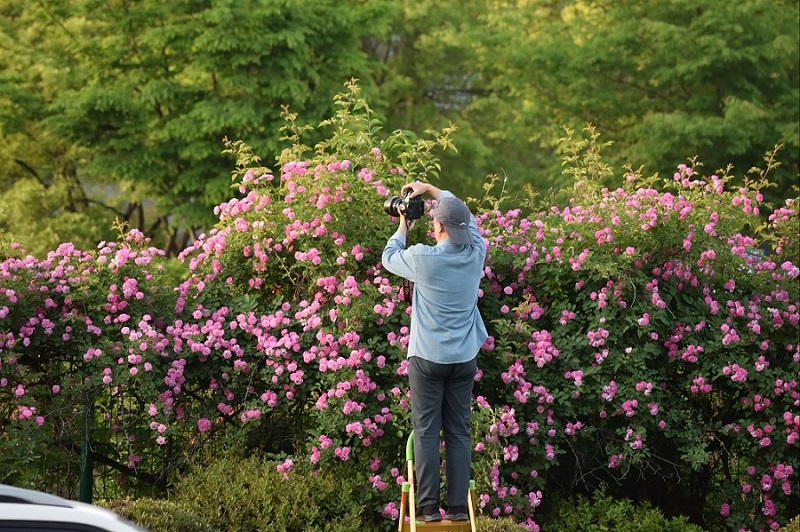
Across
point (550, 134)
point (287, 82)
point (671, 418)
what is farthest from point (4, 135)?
point (671, 418)

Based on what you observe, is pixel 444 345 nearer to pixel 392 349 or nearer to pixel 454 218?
pixel 454 218

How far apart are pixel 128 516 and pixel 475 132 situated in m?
25.5

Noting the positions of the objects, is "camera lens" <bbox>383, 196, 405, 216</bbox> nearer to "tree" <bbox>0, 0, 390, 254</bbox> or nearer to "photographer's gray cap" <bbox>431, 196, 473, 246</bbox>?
"photographer's gray cap" <bbox>431, 196, 473, 246</bbox>

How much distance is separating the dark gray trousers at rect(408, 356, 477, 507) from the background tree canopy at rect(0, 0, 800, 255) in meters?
16.2

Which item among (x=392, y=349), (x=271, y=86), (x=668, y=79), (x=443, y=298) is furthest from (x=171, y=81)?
(x=443, y=298)

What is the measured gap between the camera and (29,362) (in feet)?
27.1

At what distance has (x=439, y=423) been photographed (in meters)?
6.34

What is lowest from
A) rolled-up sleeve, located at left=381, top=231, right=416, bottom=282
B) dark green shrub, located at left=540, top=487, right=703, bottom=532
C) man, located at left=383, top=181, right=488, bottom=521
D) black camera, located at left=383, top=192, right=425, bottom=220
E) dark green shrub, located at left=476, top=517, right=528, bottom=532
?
dark green shrub, located at left=540, top=487, right=703, bottom=532

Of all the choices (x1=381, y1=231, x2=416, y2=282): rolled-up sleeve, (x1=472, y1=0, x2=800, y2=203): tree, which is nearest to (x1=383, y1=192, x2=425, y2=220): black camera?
(x1=381, y1=231, x2=416, y2=282): rolled-up sleeve

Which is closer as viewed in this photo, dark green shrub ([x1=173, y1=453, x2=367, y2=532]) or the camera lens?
the camera lens

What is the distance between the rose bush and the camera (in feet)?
26.1

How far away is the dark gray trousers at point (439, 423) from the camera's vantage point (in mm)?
6305

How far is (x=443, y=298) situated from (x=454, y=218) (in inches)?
15.9

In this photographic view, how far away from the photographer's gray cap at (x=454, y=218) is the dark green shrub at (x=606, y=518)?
2.67 metres
